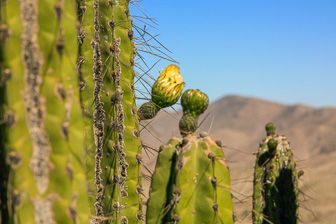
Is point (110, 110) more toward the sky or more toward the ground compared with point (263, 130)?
more toward the ground

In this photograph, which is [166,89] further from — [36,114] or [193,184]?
[36,114]

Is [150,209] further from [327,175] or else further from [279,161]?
[327,175]

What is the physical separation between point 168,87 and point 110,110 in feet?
1.58

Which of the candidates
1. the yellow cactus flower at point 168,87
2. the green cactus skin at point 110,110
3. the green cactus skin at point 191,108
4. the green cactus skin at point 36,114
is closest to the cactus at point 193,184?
the green cactus skin at point 191,108

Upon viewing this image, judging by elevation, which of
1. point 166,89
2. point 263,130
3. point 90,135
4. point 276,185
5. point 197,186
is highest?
point 263,130

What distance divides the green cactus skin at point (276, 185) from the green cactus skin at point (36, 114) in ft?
11.3

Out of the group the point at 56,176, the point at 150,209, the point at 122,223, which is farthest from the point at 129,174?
the point at 56,176

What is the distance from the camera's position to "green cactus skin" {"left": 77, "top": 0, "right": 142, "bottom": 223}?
324cm

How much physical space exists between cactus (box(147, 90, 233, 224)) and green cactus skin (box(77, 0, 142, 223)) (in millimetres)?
607

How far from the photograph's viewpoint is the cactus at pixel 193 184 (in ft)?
8.81

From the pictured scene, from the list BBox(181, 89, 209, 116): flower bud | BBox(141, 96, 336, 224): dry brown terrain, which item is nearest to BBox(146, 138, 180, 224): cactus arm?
BBox(181, 89, 209, 116): flower bud

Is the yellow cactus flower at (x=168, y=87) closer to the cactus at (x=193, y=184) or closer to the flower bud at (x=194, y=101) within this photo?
the flower bud at (x=194, y=101)

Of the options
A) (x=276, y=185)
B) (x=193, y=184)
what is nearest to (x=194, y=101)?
(x=193, y=184)

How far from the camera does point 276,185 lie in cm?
506
